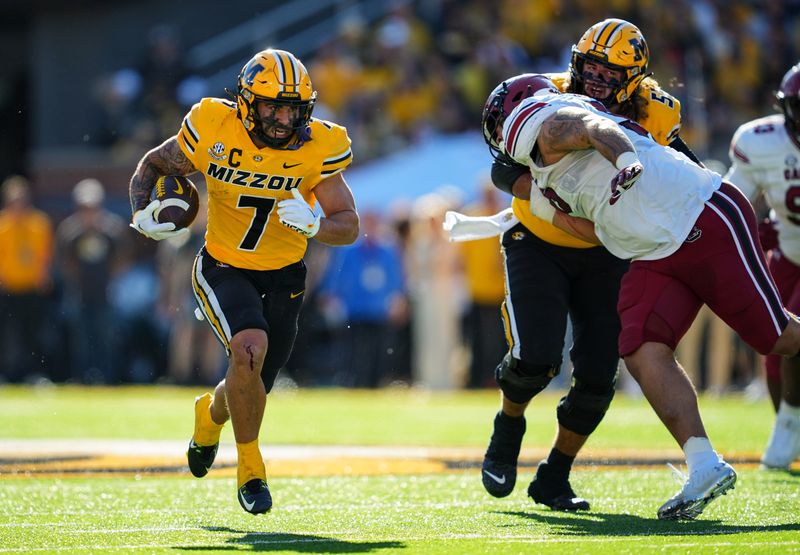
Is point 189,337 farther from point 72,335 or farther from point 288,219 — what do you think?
point 288,219

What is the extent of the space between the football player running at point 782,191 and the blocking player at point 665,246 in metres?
1.57

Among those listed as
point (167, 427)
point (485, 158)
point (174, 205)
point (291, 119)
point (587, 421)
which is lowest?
point (167, 427)

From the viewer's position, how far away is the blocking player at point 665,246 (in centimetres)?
472

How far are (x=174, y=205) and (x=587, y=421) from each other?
6.04ft

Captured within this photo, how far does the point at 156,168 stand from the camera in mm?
5527

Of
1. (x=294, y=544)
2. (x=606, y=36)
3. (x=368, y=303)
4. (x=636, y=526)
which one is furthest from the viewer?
(x=368, y=303)

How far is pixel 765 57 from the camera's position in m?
15.3

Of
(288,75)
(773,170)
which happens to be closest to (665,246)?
(288,75)

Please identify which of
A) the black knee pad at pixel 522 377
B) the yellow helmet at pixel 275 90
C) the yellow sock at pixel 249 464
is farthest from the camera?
the black knee pad at pixel 522 377

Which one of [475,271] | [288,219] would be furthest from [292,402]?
[288,219]

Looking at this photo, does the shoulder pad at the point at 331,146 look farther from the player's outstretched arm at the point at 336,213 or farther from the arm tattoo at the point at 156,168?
the arm tattoo at the point at 156,168

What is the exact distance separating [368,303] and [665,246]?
7.94m

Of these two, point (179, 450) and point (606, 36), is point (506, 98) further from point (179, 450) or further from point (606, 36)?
point (179, 450)

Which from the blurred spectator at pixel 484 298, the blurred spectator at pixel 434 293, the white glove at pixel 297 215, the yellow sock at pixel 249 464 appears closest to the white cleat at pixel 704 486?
the yellow sock at pixel 249 464
